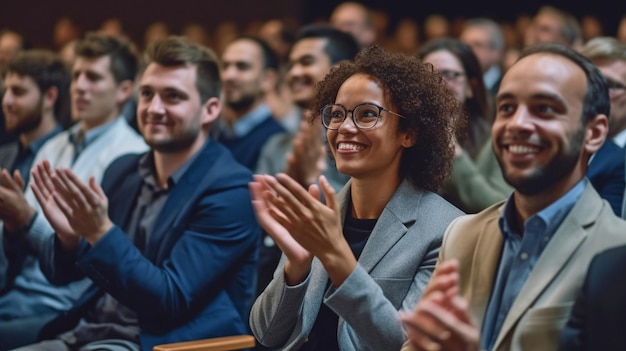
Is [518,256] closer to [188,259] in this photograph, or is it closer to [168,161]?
[188,259]

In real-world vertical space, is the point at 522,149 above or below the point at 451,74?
above

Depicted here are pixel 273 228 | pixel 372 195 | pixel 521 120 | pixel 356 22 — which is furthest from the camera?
pixel 356 22

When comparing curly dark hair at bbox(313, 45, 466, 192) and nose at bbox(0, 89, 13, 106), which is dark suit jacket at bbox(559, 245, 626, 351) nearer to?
curly dark hair at bbox(313, 45, 466, 192)

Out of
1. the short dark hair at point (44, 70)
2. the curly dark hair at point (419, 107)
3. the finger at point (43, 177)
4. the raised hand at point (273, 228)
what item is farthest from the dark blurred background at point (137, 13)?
the raised hand at point (273, 228)

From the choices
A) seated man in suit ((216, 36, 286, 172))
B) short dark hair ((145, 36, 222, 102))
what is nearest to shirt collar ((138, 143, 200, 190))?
short dark hair ((145, 36, 222, 102))

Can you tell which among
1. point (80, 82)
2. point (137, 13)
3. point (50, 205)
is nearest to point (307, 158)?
point (50, 205)

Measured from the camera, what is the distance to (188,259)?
2760 millimetres

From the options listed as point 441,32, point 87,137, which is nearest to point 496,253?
point 87,137

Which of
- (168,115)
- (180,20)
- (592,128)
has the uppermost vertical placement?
(592,128)

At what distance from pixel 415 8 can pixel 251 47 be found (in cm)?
387

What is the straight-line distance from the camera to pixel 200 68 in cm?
326

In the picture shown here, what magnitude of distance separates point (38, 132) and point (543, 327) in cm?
306

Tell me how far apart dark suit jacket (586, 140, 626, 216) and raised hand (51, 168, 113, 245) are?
151 cm

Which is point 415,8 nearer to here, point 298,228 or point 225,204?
point 225,204
